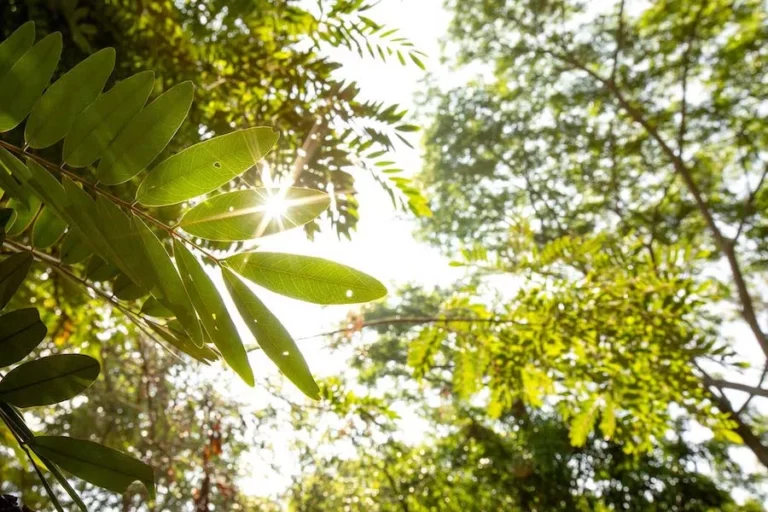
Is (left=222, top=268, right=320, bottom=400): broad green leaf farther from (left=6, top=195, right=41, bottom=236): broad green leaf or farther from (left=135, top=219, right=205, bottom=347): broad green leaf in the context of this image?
(left=6, top=195, right=41, bottom=236): broad green leaf

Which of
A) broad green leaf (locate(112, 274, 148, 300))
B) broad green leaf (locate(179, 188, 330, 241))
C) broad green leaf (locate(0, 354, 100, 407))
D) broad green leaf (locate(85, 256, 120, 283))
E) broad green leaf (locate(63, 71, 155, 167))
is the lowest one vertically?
broad green leaf (locate(0, 354, 100, 407))

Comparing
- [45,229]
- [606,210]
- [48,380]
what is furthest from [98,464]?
[606,210]

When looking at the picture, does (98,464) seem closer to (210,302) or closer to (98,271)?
(210,302)

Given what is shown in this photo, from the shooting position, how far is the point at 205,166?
391 millimetres

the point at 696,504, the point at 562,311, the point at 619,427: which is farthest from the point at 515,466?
the point at 562,311

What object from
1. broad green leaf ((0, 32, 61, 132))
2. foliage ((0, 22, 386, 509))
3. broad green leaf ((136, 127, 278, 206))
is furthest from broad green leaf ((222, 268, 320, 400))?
broad green leaf ((0, 32, 61, 132))

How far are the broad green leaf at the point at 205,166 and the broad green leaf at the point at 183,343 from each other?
0.54ft

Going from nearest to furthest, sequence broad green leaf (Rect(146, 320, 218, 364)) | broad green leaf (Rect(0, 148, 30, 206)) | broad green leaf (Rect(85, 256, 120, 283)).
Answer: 1. broad green leaf (Rect(0, 148, 30, 206))
2. broad green leaf (Rect(146, 320, 218, 364))
3. broad green leaf (Rect(85, 256, 120, 283))

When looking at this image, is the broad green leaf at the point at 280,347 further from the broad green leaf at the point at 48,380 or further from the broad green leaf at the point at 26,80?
the broad green leaf at the point at 26,80

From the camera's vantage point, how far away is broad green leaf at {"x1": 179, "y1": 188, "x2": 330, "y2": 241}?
0.42 meters

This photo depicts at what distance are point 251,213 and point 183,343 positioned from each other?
0.19 m

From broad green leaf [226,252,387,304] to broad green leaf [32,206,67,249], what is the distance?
0.25 meters

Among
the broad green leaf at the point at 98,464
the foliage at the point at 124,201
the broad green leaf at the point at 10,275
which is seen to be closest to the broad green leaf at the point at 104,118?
the foliage at the point at 124,201

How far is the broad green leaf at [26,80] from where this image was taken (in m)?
0.38
